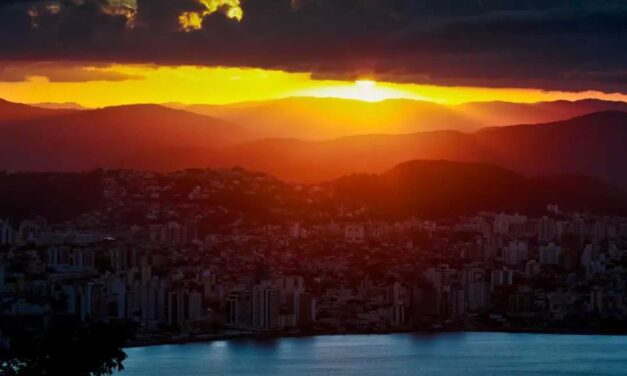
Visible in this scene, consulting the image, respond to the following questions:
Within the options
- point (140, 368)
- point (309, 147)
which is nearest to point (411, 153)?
point (309, 147)

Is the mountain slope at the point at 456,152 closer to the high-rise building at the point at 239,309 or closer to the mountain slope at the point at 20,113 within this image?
the mountain slope at the point at 20,113

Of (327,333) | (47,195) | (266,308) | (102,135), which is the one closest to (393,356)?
(327,333)

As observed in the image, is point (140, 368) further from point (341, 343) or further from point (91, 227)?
point (91, 227)

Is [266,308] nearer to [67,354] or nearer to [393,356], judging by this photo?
[393,356]

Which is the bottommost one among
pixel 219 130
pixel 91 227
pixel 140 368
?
pixel 140 368

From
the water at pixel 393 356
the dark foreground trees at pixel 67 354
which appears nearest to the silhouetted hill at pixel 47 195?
the water at pixel 393 356

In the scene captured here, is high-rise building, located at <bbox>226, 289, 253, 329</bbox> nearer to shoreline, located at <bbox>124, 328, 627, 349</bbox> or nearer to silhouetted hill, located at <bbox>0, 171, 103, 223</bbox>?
shoreline, located at <bbox>124, 328, 627, 349</bbox>
